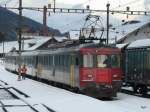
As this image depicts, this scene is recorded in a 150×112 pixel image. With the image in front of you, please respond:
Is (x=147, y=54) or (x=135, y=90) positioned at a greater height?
(x=147, y=54)

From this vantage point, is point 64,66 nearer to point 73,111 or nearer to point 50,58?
point 50,58

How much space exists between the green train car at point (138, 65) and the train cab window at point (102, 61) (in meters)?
2.09

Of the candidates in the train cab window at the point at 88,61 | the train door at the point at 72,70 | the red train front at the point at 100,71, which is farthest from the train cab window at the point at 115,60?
the train door at the point at 72,70

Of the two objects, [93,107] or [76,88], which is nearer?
[93,107]

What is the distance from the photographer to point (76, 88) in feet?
92.2

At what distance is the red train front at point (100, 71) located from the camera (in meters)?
26.3

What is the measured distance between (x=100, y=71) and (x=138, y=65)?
2.82 metres

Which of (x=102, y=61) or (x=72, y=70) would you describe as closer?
(x=102, y=61)

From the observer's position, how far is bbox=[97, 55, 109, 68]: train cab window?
26914 mm

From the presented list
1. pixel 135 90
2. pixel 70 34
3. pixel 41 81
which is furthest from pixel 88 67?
pixel 70 34

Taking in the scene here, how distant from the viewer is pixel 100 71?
2667 cm

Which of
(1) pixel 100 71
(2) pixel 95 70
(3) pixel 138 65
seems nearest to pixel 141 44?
(3) pixel 138 65

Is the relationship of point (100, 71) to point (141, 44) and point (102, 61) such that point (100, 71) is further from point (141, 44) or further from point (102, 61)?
point (141, 44)

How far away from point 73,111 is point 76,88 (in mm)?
8958
